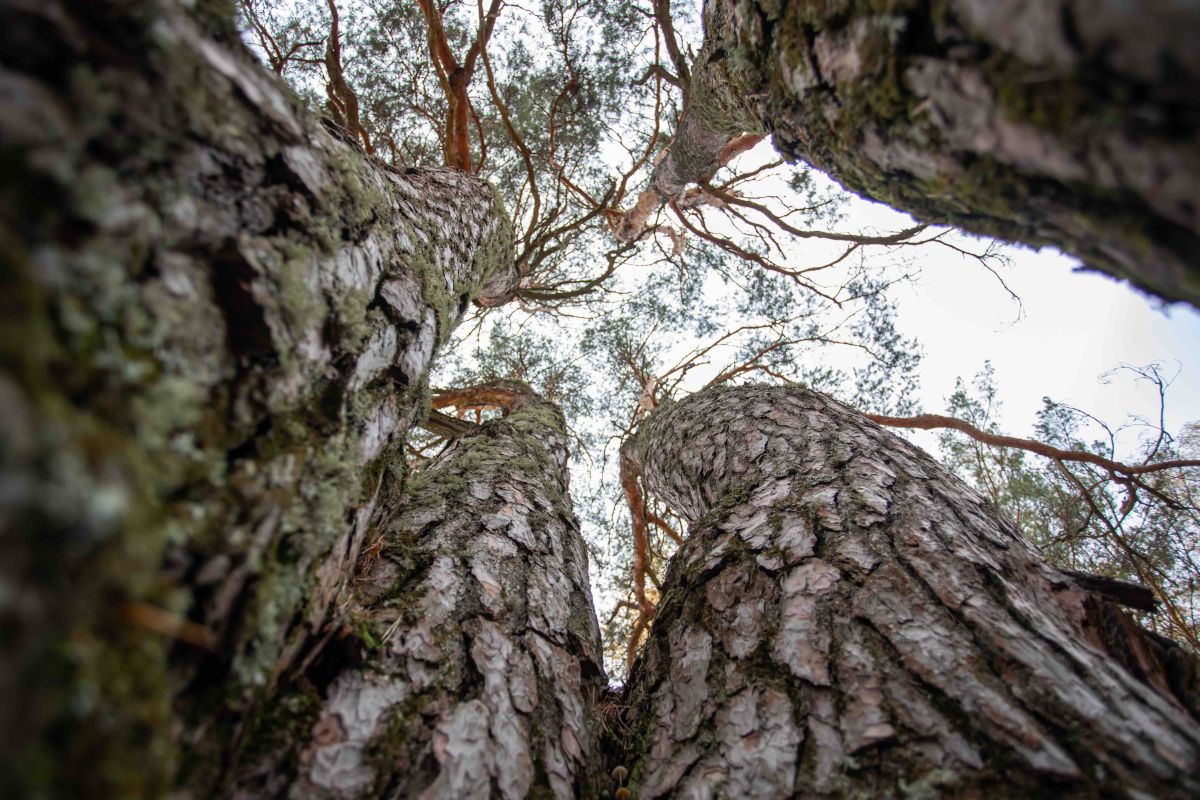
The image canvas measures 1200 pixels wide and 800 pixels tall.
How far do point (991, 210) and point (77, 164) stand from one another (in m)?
0.94

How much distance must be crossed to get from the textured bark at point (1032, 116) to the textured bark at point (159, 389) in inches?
32.0

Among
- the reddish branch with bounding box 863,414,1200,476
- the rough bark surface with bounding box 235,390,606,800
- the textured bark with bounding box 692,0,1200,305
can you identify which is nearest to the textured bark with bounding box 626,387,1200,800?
the rough bark surface with bounding box 235,390,606,800

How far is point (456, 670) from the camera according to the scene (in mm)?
959

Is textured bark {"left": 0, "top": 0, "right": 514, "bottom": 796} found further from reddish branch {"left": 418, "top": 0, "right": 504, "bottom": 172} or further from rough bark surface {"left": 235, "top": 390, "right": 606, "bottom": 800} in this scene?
reddish branch {"left": 418, "top": 0, "right": 504, "bottom": 172}

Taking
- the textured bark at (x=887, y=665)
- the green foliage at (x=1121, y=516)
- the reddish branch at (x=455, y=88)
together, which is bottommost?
the textured bark at (x=887, y=665)

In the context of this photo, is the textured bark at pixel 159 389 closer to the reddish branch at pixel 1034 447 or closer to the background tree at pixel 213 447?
the background tree at pixel 213 447

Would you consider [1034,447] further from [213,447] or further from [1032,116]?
[213,447]

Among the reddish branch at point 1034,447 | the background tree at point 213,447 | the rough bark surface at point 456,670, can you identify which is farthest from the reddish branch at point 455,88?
the reddish branch at point 1034,447

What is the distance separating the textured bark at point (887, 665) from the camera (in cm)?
72

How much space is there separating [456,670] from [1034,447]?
390cm

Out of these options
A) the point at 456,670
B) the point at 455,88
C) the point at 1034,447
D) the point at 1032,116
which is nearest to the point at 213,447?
the point at 456,670

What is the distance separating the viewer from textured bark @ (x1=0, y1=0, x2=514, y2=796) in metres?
0.34

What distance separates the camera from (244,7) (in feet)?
11.6

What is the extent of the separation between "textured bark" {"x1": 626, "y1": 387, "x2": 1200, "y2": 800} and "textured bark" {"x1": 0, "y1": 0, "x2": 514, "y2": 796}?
2.29 feet
